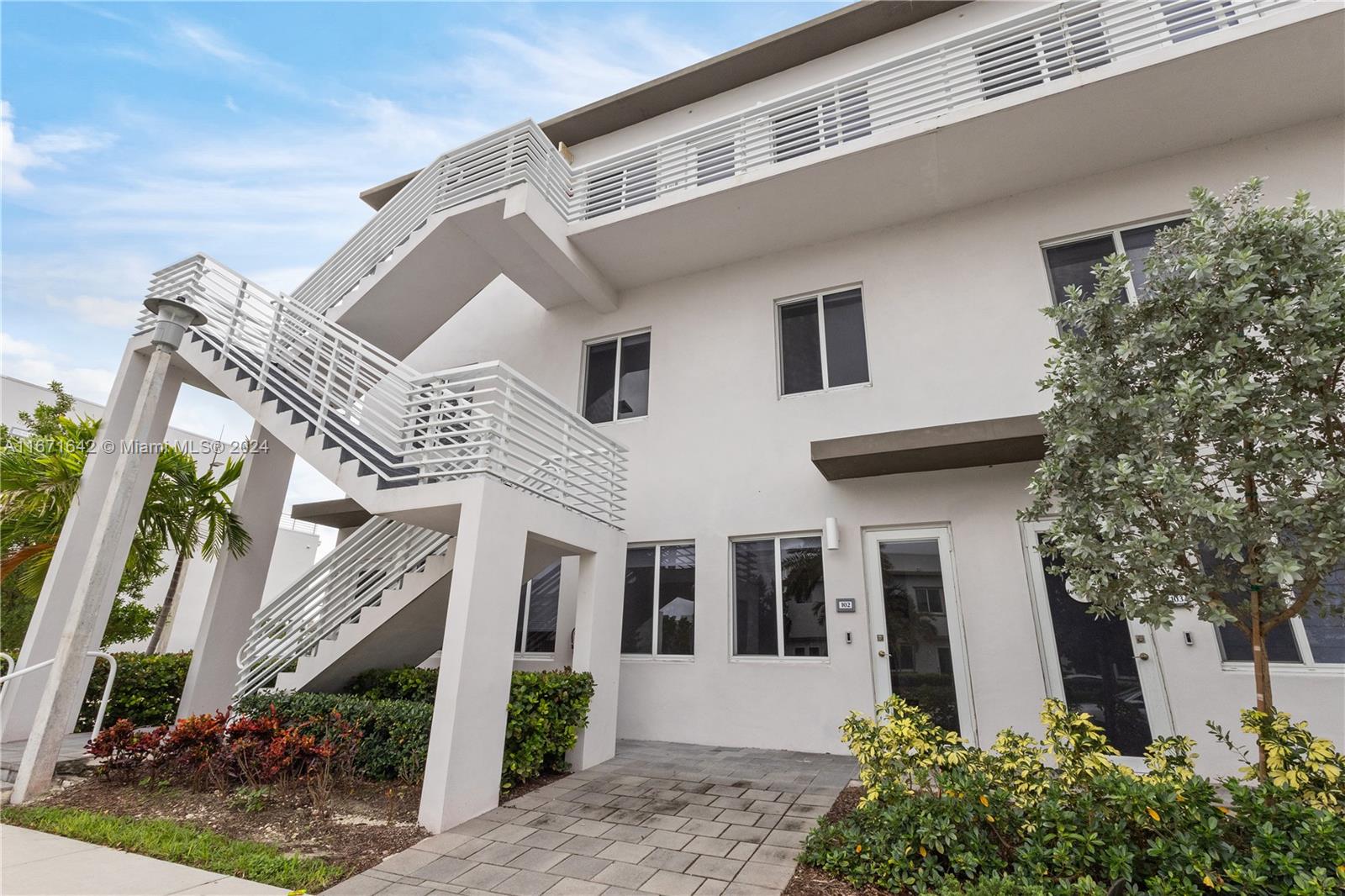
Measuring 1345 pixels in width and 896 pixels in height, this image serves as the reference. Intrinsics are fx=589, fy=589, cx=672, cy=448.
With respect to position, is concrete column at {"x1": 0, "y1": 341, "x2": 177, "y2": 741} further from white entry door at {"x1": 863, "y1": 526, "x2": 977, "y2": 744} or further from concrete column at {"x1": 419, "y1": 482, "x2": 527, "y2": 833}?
white entry door at {"x1": 863, "y1": 526, "x2": 977, "y2": 744}

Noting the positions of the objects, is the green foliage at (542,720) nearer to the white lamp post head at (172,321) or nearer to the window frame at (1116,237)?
the white lamp post head at (172,321)

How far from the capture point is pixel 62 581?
23.3ft

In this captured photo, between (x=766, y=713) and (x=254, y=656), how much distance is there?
613 centimetres

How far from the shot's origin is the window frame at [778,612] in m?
7.20

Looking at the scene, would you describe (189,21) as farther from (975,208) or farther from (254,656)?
(975,208)

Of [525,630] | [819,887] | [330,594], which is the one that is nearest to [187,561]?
[330,594]

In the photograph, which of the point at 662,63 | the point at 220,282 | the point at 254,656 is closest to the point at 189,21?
the point at 220,282

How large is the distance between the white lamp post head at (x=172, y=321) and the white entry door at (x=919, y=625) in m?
7.55

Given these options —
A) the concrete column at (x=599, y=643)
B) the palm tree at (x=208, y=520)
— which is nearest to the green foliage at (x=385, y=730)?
the concrete column at (x=599, y=643)

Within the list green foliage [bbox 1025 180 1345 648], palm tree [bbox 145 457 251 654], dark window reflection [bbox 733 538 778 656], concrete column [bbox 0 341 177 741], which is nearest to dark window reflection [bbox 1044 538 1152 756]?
green foliage [bbox 1025 180 1345 648]

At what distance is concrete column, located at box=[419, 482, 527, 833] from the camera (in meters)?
4.50

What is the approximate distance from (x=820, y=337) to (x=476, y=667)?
242 inches

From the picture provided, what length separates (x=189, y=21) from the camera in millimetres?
7613

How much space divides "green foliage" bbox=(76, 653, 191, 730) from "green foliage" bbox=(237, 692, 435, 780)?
3.87 metres
